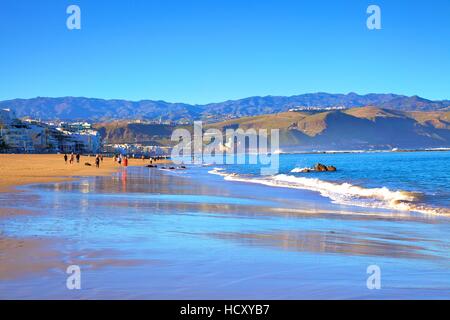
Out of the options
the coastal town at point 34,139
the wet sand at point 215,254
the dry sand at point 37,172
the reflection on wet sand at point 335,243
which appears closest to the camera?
the wet sand at point 215,254

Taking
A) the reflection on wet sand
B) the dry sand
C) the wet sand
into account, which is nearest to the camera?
the wet sand

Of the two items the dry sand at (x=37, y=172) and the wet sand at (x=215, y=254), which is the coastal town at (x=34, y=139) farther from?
the wet sand at (x=215, y=254)

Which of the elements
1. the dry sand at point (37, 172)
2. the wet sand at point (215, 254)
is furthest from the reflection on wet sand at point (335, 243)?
the dry sand at point (37, 172)

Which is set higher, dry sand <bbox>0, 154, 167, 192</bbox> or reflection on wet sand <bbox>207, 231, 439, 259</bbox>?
dry sand <bbox>0, 154, 167, 192</bbox>

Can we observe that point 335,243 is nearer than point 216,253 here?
No

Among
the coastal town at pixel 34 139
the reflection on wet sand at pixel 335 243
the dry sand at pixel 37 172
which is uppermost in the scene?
the coastal town at pixel 34 139

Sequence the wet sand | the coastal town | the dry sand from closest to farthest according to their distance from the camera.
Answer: the wet sand → the dry sand → the coastal town

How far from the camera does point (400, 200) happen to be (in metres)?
18.4

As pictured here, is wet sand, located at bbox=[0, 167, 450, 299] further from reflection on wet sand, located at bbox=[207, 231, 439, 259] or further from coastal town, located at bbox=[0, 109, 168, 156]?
coastal town, located at bbox=[0, 109, 168, 156]

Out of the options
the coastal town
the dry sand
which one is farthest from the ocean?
the coastal town

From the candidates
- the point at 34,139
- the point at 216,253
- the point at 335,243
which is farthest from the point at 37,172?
the point at 34,139

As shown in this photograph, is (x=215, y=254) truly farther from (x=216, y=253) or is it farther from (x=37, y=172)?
(x=37, y=172)

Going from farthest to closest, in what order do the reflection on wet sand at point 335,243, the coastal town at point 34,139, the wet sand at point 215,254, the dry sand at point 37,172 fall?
1. the coastal town at point 34,139
2. the dry sand at point 37,172
3. the reflection on wet sand at point 335,243
4. the wet sand at point 215,254

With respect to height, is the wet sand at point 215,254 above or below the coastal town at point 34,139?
A: below
